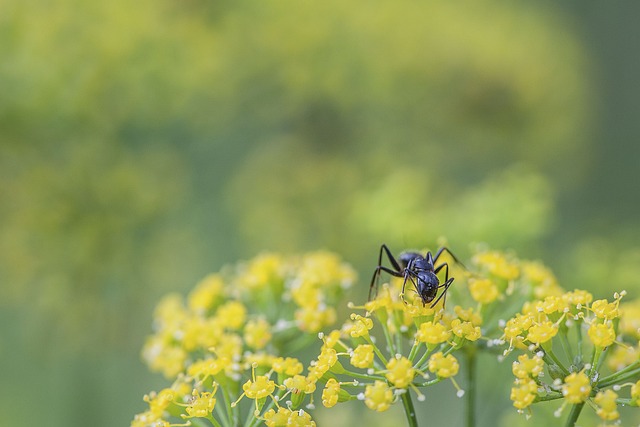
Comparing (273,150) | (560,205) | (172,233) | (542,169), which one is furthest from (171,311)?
(560,205)

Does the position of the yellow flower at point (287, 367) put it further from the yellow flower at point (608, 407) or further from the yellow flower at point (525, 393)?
the yellow flower at point (608, 407)

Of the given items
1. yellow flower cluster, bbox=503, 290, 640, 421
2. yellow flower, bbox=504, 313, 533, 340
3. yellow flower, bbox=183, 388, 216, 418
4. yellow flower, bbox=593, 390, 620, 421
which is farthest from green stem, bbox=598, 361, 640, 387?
yellow flower, bbox=183, 388, 216, 418

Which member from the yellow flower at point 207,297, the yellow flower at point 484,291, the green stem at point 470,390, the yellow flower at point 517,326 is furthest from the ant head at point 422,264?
the yellow flower at point 207,297

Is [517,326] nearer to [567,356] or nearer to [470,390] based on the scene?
[567,356]

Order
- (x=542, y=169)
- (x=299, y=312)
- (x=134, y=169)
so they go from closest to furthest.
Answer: (x=299, y=312) < (x=134, y=169) < (x=542, y=169)

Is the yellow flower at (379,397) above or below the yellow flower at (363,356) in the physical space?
below

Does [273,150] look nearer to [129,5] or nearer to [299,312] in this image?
[129,5]

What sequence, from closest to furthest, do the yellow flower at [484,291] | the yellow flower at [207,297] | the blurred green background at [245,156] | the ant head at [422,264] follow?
the yellow flower at [484,291], the ant head at [422,264], the yellow flower at [207,297], the blurred green background at [245,156]
